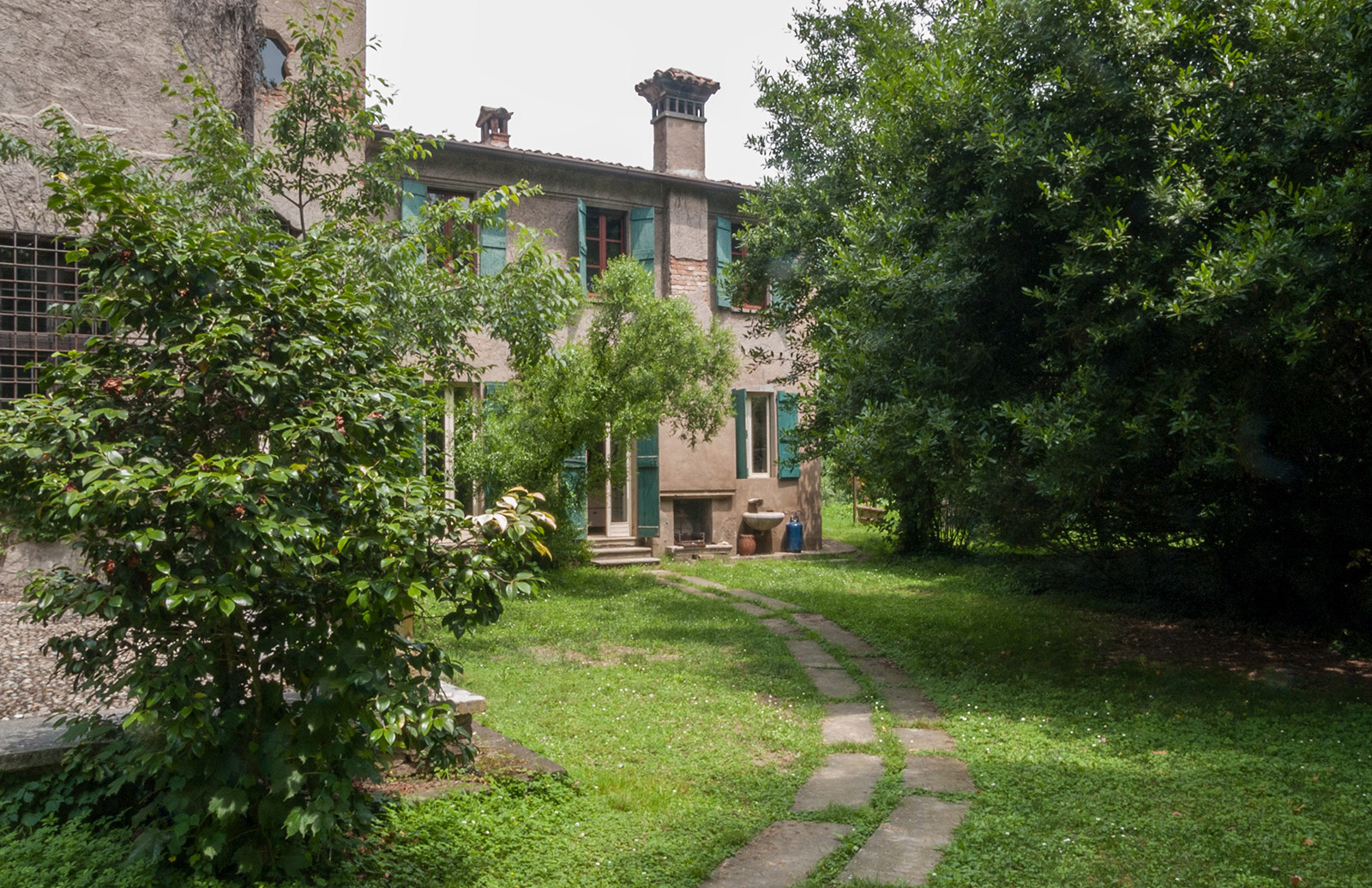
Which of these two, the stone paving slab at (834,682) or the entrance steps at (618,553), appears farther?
the entrance steps at (618,553)

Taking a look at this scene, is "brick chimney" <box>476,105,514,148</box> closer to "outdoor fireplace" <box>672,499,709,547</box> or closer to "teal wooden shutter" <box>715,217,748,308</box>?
"teal wooden shutter" <box>715,217,748,308</box>

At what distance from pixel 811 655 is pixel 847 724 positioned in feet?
7.35

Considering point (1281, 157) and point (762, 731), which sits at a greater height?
point (1281, 157)

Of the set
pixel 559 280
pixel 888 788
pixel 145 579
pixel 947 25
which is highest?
pixel 947 25

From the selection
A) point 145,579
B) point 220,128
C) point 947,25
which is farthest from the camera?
point 947,25

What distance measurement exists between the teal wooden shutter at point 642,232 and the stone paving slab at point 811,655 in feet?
29.2

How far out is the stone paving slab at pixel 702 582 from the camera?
41.8 ft

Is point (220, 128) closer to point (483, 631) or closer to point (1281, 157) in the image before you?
point (483, 631)

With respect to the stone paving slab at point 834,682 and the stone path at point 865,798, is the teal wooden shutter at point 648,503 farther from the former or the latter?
the stone paving slab at point 834,682

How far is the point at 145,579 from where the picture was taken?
127 inches

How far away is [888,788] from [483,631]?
16.8 ft

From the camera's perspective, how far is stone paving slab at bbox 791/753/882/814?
4.59m

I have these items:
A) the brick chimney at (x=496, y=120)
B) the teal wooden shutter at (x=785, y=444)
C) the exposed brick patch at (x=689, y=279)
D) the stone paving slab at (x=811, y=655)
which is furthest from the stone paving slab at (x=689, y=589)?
the brick chimney at (x=496, y=120)

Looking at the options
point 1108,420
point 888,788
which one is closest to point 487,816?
point 888,788
